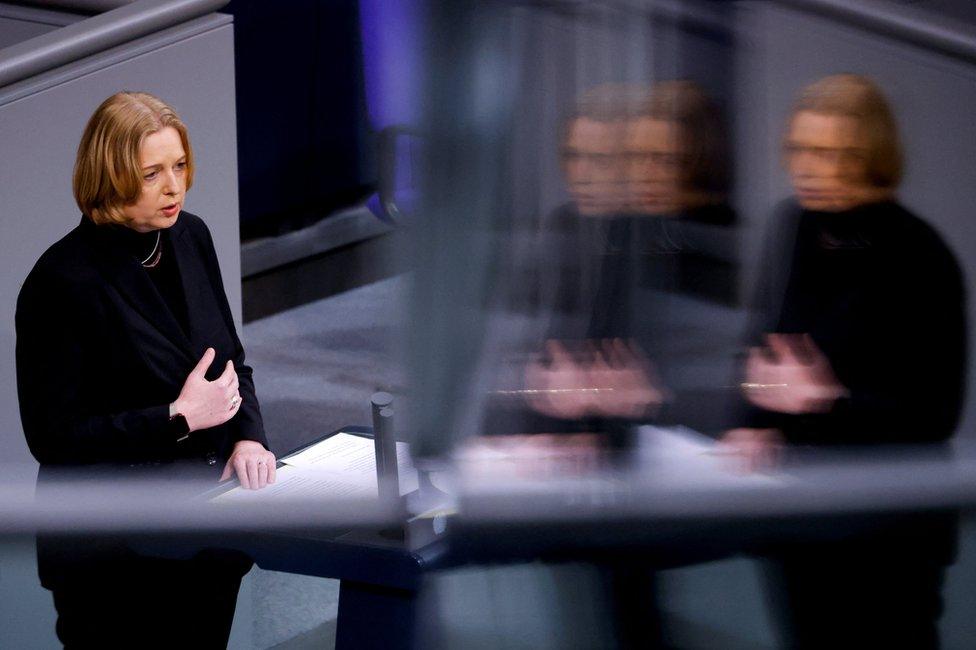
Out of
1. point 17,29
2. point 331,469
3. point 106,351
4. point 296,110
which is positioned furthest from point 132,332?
point 296,110

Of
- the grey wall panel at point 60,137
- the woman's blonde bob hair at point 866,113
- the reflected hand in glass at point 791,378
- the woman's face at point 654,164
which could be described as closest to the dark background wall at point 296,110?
the grey wall panel at point 60,137

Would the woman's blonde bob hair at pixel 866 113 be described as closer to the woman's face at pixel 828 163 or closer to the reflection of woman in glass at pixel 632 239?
the woman's face at pixel 828 163

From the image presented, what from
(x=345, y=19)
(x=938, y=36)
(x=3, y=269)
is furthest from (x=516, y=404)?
(x=345, y=19)

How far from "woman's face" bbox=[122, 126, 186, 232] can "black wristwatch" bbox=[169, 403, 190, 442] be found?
0.68 feet

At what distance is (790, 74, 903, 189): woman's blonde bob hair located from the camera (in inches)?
34.4

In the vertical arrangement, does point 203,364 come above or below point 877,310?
below

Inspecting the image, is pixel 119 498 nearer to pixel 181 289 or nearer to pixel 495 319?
pixel 495 319

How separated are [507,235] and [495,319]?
0.15ft

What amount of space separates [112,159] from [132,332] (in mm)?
189

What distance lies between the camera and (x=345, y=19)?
4.00 meters

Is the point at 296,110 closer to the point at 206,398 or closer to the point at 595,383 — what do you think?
the point at 206,398

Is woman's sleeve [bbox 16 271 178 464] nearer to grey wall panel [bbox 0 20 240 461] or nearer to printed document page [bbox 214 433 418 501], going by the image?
printed document page [bbox 214 433 418 501]

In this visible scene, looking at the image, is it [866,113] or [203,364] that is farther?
[203,364]

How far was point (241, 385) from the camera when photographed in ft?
4.48
